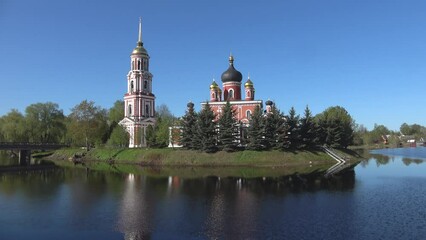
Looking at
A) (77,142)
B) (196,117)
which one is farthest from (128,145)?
(196,117)

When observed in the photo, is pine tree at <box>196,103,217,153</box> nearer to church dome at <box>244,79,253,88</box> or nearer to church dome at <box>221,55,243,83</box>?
church dome at <box>244,79,253,88</box>

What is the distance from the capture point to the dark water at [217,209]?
16.3 meters

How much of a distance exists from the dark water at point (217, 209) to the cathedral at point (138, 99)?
33764 mm

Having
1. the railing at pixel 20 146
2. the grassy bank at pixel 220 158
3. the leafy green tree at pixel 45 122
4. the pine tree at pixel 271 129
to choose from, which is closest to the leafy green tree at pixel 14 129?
the leafy green tree at pixel 45 122

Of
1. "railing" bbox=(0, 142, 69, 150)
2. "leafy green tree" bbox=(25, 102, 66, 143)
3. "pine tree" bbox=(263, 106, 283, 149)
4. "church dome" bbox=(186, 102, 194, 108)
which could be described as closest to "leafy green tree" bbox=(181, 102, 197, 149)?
"church dome" bbox=(186, 102, 194, 108)

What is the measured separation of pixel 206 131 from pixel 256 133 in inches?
268

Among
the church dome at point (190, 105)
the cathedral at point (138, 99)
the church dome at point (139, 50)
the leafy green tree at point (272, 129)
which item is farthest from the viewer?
the church dome at point (139, 50)

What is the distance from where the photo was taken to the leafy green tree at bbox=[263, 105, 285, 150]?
5116cm

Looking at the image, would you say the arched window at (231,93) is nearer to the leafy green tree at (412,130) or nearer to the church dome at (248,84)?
the church dome at (248,84)

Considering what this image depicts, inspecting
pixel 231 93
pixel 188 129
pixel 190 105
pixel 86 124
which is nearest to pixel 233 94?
pixel 231 93

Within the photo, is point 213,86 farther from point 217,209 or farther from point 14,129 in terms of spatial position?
point 217,209

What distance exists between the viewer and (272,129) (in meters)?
51.7

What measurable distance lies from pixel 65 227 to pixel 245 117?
46.5 m

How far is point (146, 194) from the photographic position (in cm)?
2603
